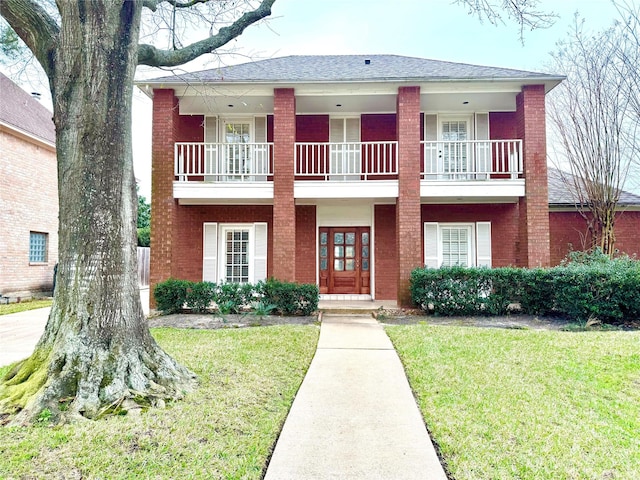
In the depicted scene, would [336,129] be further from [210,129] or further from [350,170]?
[210,129]

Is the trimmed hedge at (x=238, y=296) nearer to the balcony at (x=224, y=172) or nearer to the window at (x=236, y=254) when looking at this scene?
the window at (x=236, y=254)

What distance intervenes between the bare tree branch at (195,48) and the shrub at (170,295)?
588cm

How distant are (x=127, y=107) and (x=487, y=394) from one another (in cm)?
516

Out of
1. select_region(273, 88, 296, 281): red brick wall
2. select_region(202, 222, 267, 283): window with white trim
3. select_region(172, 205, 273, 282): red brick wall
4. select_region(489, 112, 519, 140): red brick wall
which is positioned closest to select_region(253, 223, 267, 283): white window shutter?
select_region(202, 222, 267, 283): window with white trim

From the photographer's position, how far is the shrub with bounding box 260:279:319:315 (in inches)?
391

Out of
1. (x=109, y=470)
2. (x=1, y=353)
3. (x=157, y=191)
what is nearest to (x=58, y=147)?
(x=109, y=470)

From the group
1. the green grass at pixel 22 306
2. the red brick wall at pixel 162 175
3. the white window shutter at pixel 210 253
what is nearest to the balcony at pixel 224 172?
the red brick wall at pixel 162 175

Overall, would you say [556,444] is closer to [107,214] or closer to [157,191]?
[107,214]

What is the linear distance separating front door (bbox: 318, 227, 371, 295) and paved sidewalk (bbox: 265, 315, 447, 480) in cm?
687

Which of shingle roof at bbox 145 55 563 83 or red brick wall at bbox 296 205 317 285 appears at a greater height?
shingle roof at bbox 145 55 563 83

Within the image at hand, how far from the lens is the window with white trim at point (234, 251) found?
41.3ft

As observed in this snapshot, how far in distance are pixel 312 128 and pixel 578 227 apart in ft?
30.2

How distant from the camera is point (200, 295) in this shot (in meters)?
10.2

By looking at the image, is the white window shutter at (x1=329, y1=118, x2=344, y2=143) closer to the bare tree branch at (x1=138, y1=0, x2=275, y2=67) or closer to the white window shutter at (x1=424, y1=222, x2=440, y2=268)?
the white window shutter at (x1=424, y1=222, x2=440, y2=268)
